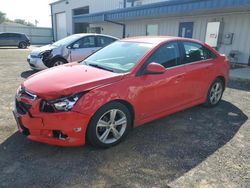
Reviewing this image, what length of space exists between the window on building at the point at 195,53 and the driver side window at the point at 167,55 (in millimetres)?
262

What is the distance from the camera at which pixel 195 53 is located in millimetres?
4664

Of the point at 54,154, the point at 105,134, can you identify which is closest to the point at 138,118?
the point at 105,134

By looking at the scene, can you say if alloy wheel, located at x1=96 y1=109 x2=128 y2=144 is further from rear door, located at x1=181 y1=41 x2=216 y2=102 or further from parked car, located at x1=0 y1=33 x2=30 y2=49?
parked car, located at x1=0 y1=33 x2=30 y2=49

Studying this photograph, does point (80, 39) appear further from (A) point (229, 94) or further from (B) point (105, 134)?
(B) point (105, 134)

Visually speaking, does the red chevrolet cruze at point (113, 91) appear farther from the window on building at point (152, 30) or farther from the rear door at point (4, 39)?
the rear door at point (4, 39)

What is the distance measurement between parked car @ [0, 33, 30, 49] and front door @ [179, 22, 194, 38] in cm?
1779

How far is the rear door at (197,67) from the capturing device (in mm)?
4371

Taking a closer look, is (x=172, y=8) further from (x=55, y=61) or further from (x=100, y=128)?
(x=100, y=128)

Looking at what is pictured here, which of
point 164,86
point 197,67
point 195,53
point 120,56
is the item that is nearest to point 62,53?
point 120,56

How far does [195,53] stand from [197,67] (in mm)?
341

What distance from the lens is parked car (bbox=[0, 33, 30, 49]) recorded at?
2381 centimetres

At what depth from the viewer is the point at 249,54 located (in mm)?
11125

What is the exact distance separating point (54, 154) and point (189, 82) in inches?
106

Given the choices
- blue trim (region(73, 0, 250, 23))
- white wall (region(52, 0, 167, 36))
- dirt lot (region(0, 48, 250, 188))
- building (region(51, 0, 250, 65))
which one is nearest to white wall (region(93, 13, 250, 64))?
building (region(51, 0, 250, 65))
